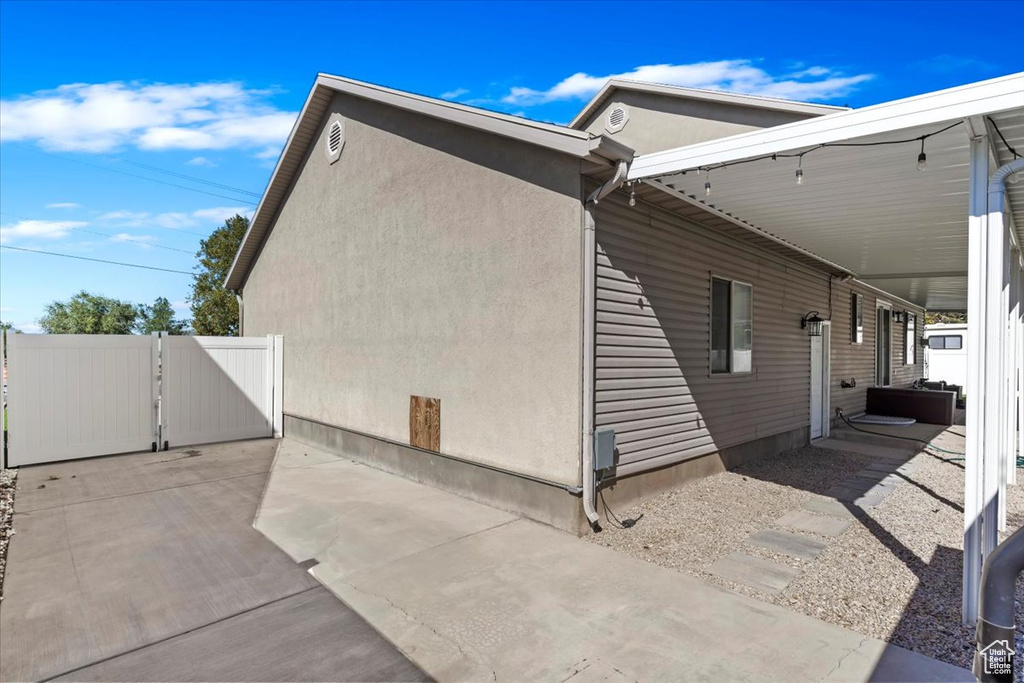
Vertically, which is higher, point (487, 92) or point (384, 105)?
point (487, 92)

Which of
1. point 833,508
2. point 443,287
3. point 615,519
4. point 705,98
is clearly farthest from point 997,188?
point 705,98

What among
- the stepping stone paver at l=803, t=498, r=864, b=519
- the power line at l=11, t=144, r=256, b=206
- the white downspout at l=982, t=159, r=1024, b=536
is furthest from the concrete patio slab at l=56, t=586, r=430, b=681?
the power line at l=11, t=144, r=256, b=206

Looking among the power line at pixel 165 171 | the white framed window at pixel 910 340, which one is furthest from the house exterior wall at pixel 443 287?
the white framed window at pixel 910 340

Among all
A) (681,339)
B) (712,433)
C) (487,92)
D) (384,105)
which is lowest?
(712,433)

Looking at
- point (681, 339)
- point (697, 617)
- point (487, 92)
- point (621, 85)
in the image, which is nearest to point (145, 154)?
point (487, 92)

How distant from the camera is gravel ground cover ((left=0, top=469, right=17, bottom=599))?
4316 millimetres

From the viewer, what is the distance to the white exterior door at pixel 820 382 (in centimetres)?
966

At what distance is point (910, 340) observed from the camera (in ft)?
54.6

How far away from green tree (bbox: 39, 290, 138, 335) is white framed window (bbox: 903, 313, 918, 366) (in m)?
55.6

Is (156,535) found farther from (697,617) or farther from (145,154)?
(145,154)

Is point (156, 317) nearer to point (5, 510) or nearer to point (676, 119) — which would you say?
point (676, 119)

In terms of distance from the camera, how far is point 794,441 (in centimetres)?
897

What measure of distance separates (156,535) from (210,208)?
26.2 meters

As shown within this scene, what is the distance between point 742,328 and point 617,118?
8468 mm
